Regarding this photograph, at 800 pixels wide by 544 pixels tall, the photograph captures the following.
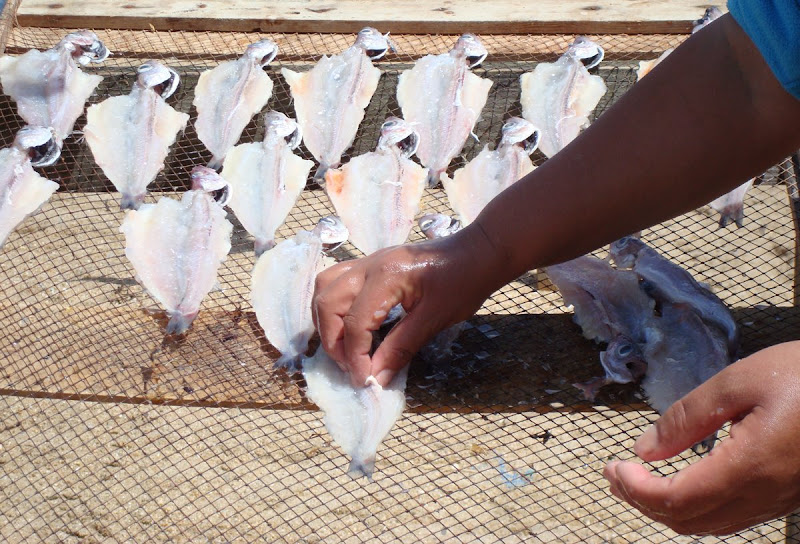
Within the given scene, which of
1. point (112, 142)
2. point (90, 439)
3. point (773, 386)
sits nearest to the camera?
point (773, 386)

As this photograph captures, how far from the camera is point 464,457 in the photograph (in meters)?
2.78

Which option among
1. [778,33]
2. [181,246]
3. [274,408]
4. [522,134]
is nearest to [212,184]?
[181,246]

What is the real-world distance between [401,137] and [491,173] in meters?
0.40

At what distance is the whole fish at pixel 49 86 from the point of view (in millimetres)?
3254

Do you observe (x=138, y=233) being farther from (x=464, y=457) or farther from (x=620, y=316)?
(x=620, y=316)

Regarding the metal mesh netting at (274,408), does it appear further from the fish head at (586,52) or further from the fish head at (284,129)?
the fish head at (284,129)

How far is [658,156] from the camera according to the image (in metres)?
1.57

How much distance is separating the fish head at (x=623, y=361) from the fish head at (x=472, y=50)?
1731 mm

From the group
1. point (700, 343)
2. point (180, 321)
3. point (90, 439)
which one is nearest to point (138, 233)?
point (180, 321)

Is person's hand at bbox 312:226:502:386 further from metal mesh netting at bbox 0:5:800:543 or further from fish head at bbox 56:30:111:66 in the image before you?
fish head at bbox 56:30:111:66

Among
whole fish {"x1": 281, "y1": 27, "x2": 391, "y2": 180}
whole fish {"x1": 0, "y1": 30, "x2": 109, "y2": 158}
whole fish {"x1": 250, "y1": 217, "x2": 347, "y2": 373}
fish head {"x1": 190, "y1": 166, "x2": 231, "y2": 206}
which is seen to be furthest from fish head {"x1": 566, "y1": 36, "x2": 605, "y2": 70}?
whole fish {"x1": 0, "y1": 30, "x2": 109, "y2": 158}

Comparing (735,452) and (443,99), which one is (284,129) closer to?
(443,99)

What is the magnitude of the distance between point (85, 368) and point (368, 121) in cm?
187

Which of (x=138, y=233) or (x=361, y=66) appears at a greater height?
(x=361, y=66)
